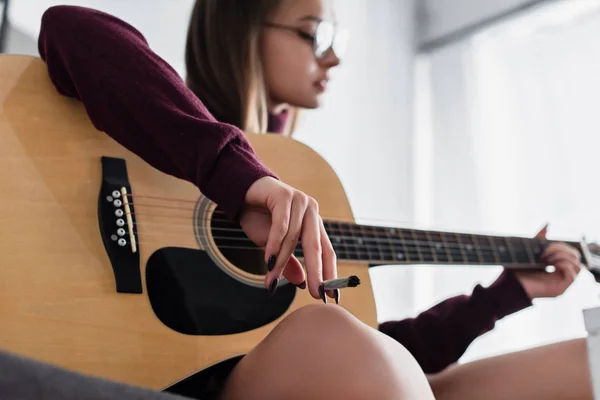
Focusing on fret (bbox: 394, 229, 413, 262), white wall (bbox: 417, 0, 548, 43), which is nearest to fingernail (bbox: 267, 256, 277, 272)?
fret (bbox: 394, 229, 413, 262)

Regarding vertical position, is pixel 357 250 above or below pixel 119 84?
below

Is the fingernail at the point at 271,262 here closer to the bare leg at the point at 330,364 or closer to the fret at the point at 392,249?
the bare leg at the point at 330,364

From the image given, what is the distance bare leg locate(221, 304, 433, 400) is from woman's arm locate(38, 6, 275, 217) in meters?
0.13

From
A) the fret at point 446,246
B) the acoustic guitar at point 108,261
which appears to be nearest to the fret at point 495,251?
the fret at point 446,246

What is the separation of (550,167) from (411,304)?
0.55 meters

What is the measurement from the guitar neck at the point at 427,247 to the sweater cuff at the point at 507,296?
35 mm

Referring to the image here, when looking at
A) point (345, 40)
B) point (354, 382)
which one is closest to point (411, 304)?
point (345, 40)

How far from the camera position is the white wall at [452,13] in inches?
79.0

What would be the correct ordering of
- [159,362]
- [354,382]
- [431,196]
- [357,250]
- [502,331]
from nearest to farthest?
[354,382] < [159,362] < [357,250] < [502,331] < [431,196]

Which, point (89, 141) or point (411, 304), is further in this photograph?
point (411, 304)

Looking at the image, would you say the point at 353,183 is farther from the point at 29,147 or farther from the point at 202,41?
the point at 29,147

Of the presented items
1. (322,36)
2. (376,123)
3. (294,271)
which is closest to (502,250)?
(322,36)

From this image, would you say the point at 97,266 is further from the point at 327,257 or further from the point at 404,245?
the point at 404,245

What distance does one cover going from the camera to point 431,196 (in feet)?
6.70
